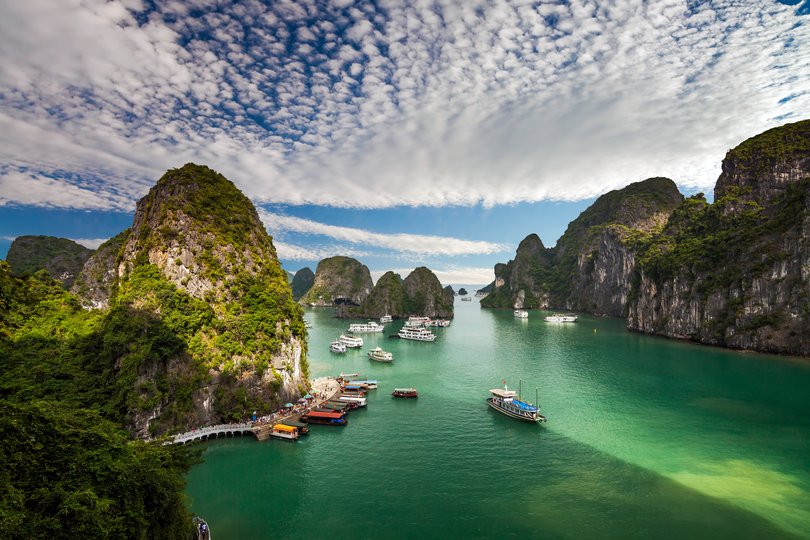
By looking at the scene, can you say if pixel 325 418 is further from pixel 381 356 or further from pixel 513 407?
pixel 381 356

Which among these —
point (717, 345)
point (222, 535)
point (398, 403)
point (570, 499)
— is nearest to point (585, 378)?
point (398, 403)

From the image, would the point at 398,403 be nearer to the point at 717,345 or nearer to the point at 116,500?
the point at 116,500

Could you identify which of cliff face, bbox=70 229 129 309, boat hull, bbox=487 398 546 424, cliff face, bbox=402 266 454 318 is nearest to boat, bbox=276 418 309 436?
boat hull, bbox=487 398 546 424

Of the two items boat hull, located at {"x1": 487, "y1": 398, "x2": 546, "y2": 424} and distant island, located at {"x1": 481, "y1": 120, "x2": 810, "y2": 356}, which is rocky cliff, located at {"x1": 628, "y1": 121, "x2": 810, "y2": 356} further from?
boat hull, located at {"x1": 487, "y1": 398, "x2": 546, "y2": 424}

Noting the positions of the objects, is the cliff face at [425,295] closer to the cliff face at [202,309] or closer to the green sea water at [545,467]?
the green sea water at [545,467]

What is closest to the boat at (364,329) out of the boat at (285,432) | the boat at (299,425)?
the boat at (299,425)

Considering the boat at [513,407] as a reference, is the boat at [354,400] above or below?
below

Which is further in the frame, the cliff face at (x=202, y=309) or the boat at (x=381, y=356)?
the boat at (x=381, y=356)
